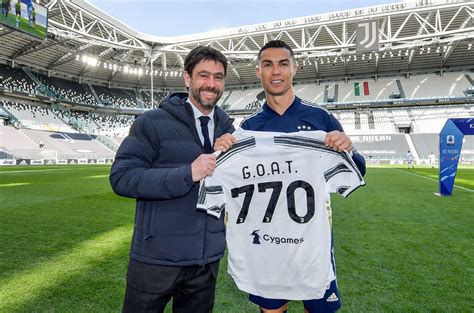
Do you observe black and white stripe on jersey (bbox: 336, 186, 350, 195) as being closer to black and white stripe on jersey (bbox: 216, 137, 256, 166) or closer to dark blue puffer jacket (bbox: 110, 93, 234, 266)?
black and white stripe on jersey (bbox: 216, 137, 256, 166)

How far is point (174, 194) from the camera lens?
162 centimetres

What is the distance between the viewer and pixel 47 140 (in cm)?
3550

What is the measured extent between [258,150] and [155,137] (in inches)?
27.1

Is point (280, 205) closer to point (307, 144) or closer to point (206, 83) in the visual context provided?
point (307, 144)

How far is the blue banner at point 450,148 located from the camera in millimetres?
9594

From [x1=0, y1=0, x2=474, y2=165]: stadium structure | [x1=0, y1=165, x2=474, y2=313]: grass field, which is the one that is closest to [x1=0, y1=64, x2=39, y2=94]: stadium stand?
[x1=0, y1=0, x2=474, y2=165]: stadium structure

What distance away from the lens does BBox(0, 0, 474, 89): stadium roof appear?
2591cm

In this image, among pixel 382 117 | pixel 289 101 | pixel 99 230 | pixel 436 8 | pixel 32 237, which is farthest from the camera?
pixel 382 117

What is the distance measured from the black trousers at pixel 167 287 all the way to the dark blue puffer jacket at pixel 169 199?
0.21 ft

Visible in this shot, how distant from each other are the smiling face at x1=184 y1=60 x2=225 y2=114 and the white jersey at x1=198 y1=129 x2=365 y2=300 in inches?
13.0

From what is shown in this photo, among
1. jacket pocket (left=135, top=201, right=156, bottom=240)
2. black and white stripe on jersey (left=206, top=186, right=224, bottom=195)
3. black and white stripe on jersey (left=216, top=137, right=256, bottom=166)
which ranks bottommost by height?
jacket pocket (left=135, top=201, right=156, bottom=240)

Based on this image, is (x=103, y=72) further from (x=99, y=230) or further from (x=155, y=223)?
(x=155, y=223)

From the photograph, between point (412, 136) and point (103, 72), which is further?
point (103, 72)

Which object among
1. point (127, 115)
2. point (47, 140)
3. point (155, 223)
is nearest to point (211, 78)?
point (155, 223)
